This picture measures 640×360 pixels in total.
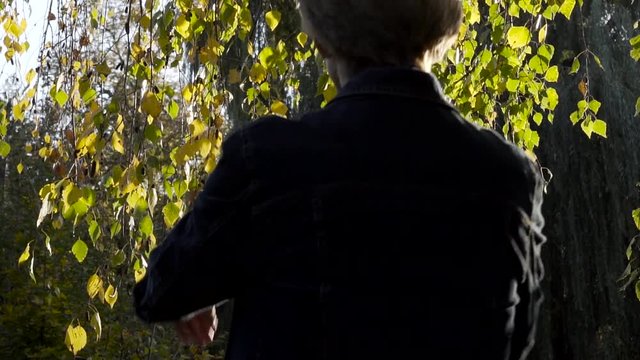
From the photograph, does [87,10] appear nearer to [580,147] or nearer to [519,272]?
[519,272]

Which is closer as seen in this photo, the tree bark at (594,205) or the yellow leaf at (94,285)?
the yellow leaf at (94,285)

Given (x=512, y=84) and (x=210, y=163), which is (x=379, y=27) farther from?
(x=512, y=84)

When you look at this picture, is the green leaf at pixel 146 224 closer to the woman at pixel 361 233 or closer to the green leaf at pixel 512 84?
the green leaf at pixel 512 84

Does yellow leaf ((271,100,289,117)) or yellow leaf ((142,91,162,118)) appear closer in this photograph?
yellow leaf ((142,91,162,118))

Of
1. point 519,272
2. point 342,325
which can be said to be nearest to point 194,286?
point 342,325

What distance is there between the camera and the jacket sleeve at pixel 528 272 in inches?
49.9

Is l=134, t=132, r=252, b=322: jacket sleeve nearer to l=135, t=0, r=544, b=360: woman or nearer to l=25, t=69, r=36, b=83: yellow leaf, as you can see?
l=135, t=0, r=544, b=360: woman

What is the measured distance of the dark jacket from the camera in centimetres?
115

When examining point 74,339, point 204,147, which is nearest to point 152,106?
point 204,147

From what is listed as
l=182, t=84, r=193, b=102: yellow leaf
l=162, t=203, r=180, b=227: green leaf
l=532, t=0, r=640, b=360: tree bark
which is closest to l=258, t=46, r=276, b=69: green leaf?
l=182, t=84, r=193, b=102: yellow leaf

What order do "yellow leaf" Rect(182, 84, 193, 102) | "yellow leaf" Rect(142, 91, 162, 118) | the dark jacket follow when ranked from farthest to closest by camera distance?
1. "yellow leaf" Rect(182, 84, 193, 102)
2. "yellow leaf" Rect(142, 91, 162, 118)
3. the dark jacket

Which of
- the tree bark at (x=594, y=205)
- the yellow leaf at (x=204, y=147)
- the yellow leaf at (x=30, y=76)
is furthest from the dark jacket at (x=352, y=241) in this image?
the tree bark at (x=594, y=205)

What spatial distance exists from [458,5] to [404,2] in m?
0.12

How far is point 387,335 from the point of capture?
117cm
